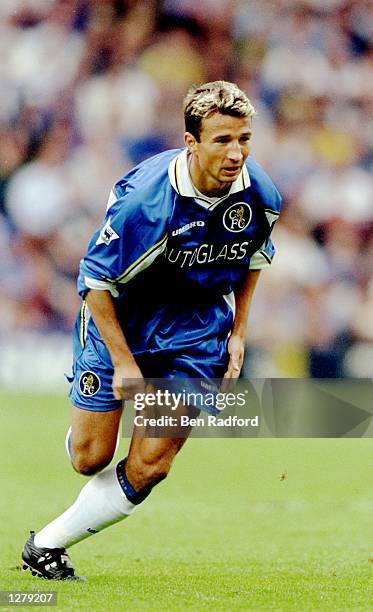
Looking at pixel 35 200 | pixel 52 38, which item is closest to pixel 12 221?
pixel 35 200

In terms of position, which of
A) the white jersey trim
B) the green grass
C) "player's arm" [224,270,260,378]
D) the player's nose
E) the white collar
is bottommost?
the green grass

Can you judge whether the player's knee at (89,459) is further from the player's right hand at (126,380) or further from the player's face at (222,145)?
the player's face at (222,145)

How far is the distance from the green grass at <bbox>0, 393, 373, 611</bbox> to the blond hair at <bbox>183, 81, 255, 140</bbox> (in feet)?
5.86

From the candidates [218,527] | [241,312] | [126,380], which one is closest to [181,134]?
[218,527]

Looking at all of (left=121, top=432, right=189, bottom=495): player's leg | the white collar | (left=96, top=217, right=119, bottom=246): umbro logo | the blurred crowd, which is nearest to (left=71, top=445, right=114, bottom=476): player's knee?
(left=121, top=432, right=189, bottom=495): player's leg

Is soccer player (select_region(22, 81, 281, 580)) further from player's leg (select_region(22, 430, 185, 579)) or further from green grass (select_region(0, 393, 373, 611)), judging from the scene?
green grass (select_region(0, 393, 373, 611))

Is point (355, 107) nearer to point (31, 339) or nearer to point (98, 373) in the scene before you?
point (31, 339)

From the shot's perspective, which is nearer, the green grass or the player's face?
the player's face

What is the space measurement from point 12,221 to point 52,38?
2.04m

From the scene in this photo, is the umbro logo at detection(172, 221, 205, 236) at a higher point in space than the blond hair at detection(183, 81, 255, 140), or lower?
lower

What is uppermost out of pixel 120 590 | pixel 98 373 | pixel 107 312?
pixel 107 312

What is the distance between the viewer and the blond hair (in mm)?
4133

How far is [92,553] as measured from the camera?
545 cm

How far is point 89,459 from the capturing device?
464 centimetres
